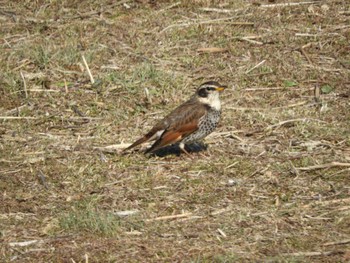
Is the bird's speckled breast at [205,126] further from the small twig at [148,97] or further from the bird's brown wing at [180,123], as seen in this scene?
the small twig at [148,97]

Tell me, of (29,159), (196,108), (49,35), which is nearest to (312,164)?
(196,108)

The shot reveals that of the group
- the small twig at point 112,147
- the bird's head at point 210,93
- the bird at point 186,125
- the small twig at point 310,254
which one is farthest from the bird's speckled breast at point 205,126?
the small twig at point 310,254

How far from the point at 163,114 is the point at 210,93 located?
99 centimetres

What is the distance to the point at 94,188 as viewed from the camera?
955cm

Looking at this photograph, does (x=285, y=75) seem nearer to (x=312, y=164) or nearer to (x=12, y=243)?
(x=312, y=164)

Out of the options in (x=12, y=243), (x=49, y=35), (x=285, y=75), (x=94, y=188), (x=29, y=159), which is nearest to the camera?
(x=12, y=243)

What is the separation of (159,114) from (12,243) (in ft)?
12.3

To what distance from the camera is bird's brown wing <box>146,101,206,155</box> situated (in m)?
10.5

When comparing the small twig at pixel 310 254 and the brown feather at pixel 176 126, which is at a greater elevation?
the brown feather at pixel 176 126

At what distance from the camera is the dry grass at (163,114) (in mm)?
8359

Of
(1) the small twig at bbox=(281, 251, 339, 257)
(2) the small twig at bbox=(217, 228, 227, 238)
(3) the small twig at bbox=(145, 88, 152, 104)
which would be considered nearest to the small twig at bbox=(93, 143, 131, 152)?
(3) the small twig at bbox=(145, 88, 152, 104)

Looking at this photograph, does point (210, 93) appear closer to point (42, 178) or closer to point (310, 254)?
point (42, 178)

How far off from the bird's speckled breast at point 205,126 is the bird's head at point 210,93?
0.23m

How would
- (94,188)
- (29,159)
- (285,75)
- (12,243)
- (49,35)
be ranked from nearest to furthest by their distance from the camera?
(12,243), (94,188), (29,159), (285,75), (49,35)
